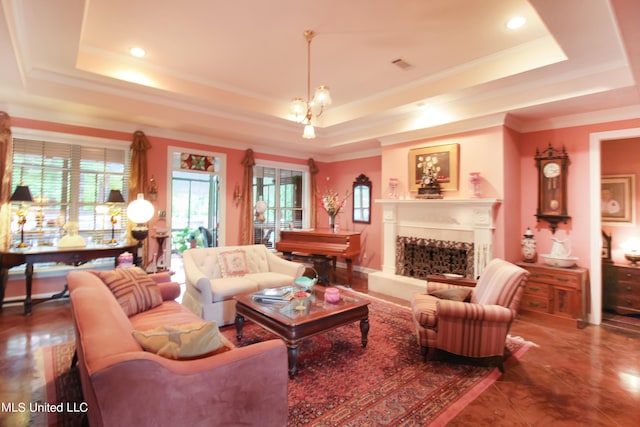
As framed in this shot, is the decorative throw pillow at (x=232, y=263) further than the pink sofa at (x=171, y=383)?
Yes

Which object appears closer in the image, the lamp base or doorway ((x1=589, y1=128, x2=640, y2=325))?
doorway ((x1=589, y1=128, x2=640, y2=325))

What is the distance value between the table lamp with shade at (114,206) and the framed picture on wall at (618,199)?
7275 mm

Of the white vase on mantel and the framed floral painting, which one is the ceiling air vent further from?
the white vase on mantel

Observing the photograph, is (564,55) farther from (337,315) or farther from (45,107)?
(45,107)

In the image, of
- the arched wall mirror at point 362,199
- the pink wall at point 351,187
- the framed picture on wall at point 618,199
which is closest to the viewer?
the framed picture on wall at point 618,199

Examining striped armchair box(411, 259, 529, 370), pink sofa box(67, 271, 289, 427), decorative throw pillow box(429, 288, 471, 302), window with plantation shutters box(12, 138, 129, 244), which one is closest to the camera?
pink sofa box(67, 271, 289, 427)

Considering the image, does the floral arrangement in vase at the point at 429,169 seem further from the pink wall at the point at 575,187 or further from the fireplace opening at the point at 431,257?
the pink wall at the point at 575,187

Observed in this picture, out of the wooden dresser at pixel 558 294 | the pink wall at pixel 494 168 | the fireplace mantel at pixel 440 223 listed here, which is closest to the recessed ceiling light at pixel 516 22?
the pink wall at pixel 494 168

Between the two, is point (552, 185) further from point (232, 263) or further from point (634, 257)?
point (232, 263)

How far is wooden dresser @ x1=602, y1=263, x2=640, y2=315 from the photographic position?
13.3ft

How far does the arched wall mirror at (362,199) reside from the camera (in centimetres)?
669

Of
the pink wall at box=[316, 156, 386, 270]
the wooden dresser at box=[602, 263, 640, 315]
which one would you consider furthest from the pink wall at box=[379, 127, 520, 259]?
the pink wall at box=[316, 156, 386, 270]

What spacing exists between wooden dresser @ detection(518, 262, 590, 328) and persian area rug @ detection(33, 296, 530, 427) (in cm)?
99

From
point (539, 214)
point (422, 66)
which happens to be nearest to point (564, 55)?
point (422, 66)
